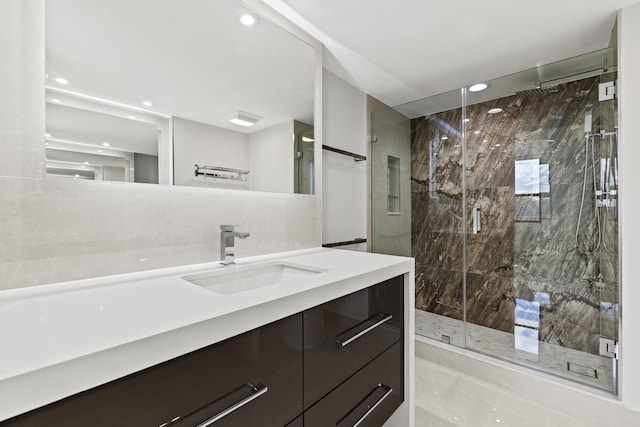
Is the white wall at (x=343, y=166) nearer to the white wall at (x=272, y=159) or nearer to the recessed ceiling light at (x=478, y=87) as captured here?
the white wall at (x=272, y=159)

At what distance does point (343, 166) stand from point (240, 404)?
1905 millimetres

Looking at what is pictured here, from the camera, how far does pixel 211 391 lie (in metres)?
0.66

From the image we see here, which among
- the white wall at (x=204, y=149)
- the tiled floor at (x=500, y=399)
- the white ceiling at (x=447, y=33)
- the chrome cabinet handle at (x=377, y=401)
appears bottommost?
the tiled floor at (x=500, y=399)

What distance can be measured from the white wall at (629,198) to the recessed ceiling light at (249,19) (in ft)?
6.45

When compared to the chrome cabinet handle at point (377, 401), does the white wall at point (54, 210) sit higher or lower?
higher

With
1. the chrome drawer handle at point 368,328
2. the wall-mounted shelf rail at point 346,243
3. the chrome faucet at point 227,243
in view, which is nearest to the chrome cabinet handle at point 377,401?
the chrome drawer handle at point 368,328

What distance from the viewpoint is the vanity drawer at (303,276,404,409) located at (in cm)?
92

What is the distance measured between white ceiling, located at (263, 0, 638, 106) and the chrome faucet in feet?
4.06

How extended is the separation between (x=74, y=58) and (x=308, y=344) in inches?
49.0

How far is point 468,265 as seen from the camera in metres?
2.69

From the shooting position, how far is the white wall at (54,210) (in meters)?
0.87

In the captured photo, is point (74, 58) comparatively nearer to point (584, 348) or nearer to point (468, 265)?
point (468, 265)

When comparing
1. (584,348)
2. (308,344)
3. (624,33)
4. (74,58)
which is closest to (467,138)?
(624,33)

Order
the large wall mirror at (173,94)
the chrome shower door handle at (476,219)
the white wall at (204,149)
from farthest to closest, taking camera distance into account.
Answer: the chrome shower door handle at (476,219) < the white wall at (204,149) < the large wall mirror at (173,94)
